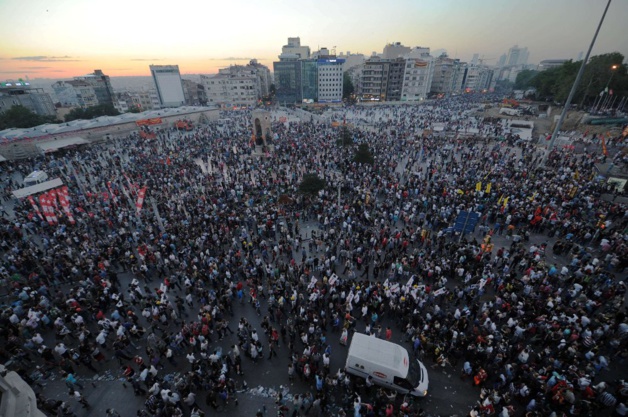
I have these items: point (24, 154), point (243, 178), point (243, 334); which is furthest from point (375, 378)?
point (24, 154)

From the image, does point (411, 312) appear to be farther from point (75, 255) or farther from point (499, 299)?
point (75, 255)

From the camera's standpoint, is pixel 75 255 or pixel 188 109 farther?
pixel 188 109

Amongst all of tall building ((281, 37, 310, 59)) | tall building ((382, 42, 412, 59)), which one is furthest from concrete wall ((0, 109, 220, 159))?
tall building ((382, 42, 412, 59))

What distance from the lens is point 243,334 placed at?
11195mm

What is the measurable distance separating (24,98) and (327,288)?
11427 cm

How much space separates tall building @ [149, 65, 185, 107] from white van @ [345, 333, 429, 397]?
112139mm

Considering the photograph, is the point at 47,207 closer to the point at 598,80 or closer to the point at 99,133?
the point at 99,133

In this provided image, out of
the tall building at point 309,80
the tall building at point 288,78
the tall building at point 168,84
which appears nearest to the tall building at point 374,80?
the tall building at point 309,80

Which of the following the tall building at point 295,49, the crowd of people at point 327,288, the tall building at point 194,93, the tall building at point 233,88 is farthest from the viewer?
the tall building at point 295,49

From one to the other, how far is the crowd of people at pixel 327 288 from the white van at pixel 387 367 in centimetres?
42

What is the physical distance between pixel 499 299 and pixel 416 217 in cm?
903

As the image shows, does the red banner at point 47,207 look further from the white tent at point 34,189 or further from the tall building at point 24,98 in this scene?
the tall building at point 24,98

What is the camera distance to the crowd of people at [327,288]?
31.9 feet

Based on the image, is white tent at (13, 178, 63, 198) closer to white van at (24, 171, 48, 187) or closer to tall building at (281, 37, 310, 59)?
white van at (24, 171, 48, 187)
